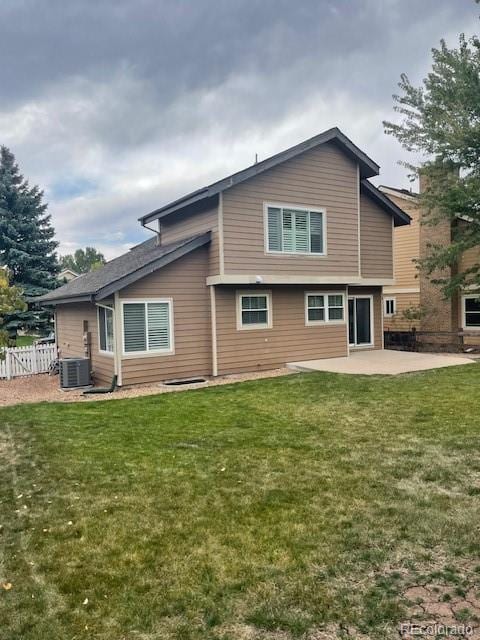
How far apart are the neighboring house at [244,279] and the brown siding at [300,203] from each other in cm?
3

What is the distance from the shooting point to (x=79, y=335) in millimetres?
14391

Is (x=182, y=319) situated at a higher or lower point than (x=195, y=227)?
lower

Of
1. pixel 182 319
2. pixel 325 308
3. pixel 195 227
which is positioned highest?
pixel 195 227

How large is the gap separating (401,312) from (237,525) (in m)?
18.9

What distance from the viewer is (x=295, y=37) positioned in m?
13.2

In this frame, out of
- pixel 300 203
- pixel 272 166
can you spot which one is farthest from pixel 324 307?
pixel 272 166

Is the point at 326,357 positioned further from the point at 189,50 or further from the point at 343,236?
the point at 189,50

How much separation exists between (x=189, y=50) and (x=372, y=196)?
7.30m

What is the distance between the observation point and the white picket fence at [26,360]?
1440 centimetres

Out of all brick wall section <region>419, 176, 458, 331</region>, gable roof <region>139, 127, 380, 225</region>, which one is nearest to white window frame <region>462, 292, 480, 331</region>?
brick wall section <region>419, 176, 458, 331</region>

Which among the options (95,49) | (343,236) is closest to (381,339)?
(343,236)

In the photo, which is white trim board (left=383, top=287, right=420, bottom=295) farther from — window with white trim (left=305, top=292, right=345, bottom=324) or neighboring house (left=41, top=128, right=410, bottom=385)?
window with white trim (left=305, top=292, right=345, bottom=324)

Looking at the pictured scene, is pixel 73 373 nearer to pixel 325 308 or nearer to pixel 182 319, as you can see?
pixel 182 319

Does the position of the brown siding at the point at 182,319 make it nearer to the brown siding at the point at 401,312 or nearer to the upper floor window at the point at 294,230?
the upper floor window at the point at 294,230
